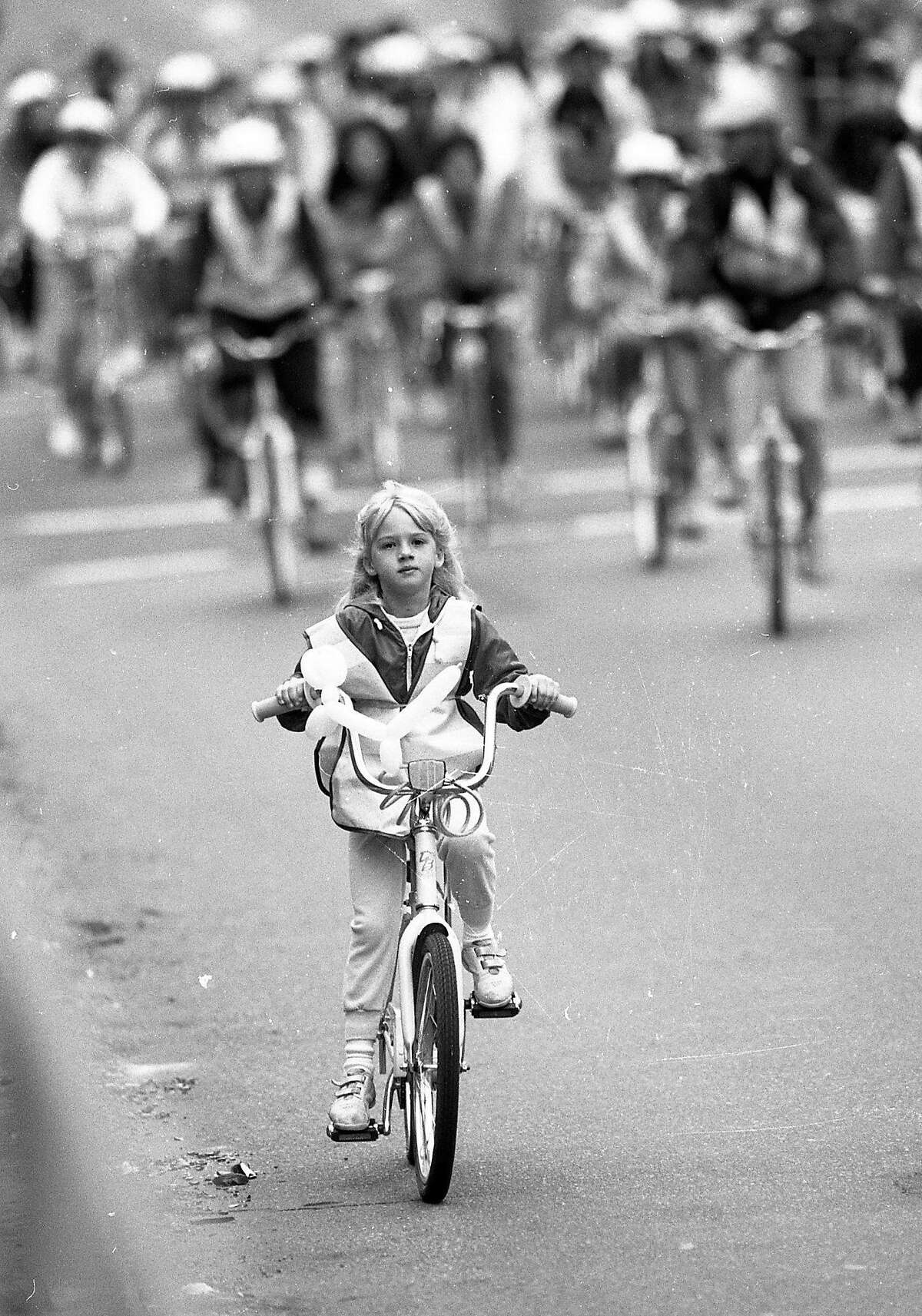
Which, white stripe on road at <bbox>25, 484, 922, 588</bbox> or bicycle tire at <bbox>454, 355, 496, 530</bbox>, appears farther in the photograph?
bicycle tire at <bbox>454, 355, 496, 530</bbox>

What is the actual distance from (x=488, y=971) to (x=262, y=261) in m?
9.45

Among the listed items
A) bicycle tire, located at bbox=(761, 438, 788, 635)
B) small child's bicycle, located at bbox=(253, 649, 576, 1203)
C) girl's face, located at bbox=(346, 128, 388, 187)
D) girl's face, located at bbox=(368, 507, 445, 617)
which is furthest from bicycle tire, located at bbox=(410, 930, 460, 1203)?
girl's face, located at bbox=(346, 128, 388, 187)

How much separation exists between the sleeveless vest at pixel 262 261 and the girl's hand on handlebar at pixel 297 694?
31.3ft

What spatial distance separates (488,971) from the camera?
21.4 feet

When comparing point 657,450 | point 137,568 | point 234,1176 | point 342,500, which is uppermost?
point 234,1176

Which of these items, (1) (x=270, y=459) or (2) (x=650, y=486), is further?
(2) (x=650, y=486)

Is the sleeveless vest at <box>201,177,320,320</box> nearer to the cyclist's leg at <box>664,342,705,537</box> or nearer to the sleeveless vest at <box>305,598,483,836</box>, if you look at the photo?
the cyclist's leg at <box>664,342,705,537</box>

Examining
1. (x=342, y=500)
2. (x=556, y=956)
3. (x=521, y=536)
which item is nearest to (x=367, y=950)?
(x=556, y=956)

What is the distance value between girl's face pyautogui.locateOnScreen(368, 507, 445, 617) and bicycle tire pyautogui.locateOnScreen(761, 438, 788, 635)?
23.7ft

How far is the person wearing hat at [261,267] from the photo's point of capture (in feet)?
51.0

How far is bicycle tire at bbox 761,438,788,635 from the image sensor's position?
1349 cm

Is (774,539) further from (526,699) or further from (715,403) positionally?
(526,699)

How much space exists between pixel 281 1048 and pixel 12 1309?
1975mm

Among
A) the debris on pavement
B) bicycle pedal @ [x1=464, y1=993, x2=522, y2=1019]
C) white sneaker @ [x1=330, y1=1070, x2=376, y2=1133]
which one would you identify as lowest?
the debris on pavement
